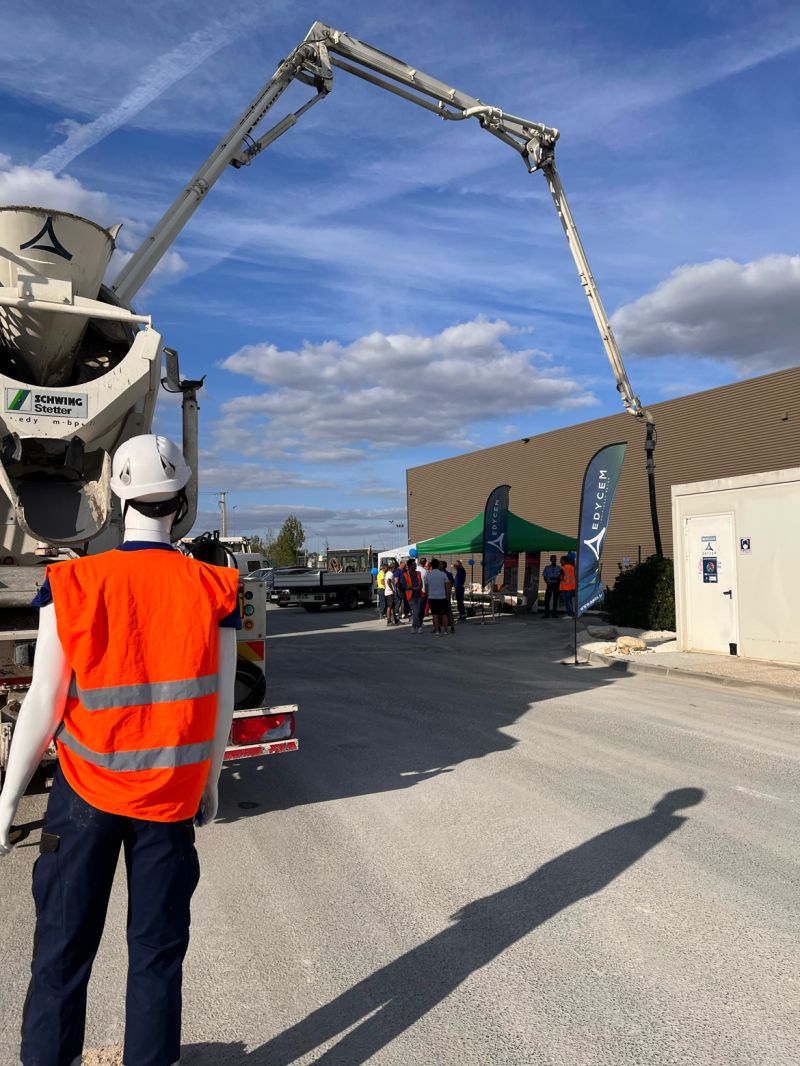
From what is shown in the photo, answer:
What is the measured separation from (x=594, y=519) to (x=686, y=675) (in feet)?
11.4

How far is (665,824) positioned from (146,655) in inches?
162

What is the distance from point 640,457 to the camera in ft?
101

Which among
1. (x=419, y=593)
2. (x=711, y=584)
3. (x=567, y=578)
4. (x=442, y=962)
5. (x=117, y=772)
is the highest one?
(x=567, y=578)

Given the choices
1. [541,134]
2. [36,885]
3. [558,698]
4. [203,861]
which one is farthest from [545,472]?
[36,885]

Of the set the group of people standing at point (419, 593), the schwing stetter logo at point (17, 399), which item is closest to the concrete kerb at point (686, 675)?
the group of people standing at point (419, 593)

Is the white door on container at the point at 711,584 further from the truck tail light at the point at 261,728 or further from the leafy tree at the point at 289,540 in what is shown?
the leafy tree at the point at 289,540

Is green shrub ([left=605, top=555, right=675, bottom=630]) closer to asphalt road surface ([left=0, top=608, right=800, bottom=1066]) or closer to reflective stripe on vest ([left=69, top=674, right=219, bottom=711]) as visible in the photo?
asphalt road surface ([left=0, top=608, right=800, bottom=1066])

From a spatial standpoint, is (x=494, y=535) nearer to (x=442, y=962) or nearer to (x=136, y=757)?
(x=442, y=962)

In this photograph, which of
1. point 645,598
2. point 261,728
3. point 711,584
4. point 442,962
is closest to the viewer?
point 442,962

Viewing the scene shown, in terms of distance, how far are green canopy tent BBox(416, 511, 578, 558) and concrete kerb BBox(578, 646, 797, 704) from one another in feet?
29.6

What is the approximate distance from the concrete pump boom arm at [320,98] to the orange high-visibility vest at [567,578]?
4.38 meters

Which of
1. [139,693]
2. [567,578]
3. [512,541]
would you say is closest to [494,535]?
[512,541]

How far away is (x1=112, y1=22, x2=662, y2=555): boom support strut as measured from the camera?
11273 mm

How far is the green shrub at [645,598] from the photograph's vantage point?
1805 centimetres
